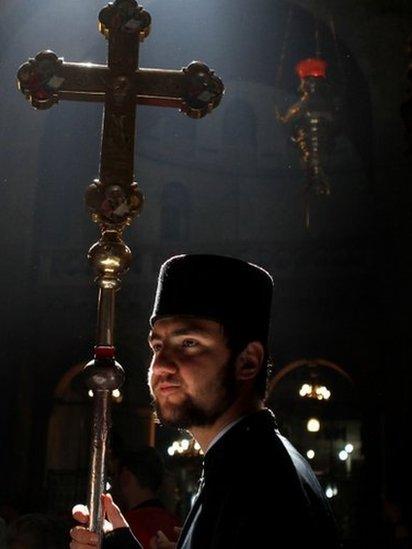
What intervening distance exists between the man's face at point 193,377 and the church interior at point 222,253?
347 inches

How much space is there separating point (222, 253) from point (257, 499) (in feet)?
46.6

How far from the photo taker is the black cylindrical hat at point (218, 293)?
220 cm

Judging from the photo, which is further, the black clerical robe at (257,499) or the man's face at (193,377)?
the man's face at (193,377)

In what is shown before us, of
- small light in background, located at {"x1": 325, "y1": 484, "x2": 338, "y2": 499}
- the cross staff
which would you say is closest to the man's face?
the cross staff

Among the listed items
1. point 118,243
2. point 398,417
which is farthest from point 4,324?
point 118,243

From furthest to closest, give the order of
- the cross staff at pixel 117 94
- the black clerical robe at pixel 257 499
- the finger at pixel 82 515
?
the cross staff at pixel 117 94
the finger at pixel 82 515
the black clerical robe at pixel 257 499

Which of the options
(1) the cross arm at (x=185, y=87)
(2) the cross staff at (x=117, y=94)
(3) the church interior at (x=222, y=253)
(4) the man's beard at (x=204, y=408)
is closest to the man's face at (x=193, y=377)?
(4) the man's beard at (x=204, y=408)

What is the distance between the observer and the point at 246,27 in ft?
52.1

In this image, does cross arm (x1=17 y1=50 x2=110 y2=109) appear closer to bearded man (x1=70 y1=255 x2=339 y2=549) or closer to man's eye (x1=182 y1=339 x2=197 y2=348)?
bearded man (x1=70 y1=255 x2=339 y2=549)

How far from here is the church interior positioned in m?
13.9

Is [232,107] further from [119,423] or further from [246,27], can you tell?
[119,423]

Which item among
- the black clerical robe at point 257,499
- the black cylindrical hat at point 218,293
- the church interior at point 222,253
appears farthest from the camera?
the church interior at point 222,253

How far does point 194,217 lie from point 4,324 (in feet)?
25.8

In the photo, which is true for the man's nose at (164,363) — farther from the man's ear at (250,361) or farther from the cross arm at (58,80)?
the cross arm at (58,80)
